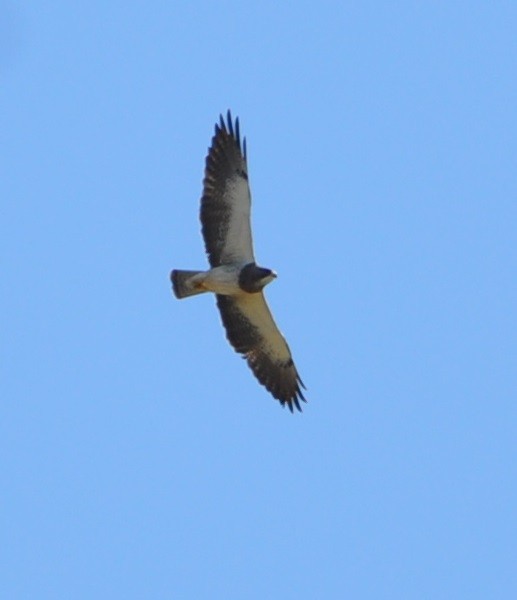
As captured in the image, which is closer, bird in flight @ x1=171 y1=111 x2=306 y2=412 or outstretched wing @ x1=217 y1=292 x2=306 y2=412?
bird in flight @ x1=171 y1=111 x2=306 y2=412

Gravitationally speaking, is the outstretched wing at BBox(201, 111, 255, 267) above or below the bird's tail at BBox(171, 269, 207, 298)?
above

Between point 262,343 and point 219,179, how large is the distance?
2537mm

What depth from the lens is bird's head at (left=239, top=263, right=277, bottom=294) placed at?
23594mm

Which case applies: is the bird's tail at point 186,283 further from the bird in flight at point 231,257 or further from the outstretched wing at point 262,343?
the outstretched wing at point 262,343

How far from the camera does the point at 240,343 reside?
2491 centimetres

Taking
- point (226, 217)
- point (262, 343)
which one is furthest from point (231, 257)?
point (262, 343)

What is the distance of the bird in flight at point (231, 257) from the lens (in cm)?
2381

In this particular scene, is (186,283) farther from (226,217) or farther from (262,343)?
(262,343)

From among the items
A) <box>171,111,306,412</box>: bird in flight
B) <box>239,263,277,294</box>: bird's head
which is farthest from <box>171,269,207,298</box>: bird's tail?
<box>239,263,277,294</box>: bird's head

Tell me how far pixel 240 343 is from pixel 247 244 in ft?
5.21

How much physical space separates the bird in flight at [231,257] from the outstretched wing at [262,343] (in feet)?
0.05

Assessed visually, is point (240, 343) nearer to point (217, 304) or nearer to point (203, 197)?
point (217, 304)

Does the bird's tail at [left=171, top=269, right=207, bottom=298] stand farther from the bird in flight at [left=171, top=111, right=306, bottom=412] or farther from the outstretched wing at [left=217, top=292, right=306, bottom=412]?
the outstretched wing at [left=217, top=292, right=306, bottom=412]

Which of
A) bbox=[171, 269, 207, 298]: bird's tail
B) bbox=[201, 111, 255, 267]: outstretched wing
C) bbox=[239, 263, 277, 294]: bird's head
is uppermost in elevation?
bbox=[201, 111, 255, 267]: outstretched wing
